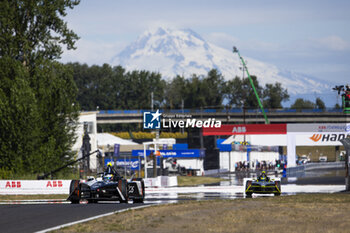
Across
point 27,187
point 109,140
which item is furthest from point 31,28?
point 109,140

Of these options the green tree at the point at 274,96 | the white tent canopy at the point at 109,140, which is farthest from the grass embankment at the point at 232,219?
the green tree at the point at 274,96

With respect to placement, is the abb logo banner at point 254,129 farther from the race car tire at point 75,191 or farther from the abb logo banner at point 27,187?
the race car tire at point 75,191

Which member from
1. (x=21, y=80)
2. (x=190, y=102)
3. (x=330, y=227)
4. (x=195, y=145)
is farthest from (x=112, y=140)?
(x=190, y=102)

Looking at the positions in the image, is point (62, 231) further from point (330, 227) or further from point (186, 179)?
point (186, 179)

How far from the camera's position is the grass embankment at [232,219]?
1384 centimetres

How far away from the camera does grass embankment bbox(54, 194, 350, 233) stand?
13.8 meters

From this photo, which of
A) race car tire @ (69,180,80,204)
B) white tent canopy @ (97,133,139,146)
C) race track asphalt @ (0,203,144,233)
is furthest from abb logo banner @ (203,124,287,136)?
race track asphalt @ (0,203,144,233)

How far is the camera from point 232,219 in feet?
49.2

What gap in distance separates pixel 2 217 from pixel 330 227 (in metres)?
9.30

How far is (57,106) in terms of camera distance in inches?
1708

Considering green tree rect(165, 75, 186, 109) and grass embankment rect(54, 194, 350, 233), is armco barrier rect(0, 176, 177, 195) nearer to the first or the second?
grass embankment rect(54, 194, 350, 233)

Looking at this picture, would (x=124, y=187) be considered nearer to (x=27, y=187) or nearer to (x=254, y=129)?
(x=27, y=187)

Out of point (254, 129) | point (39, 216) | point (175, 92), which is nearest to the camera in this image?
point (39, 216)

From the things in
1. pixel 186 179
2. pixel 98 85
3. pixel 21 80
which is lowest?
pixel 186 179
